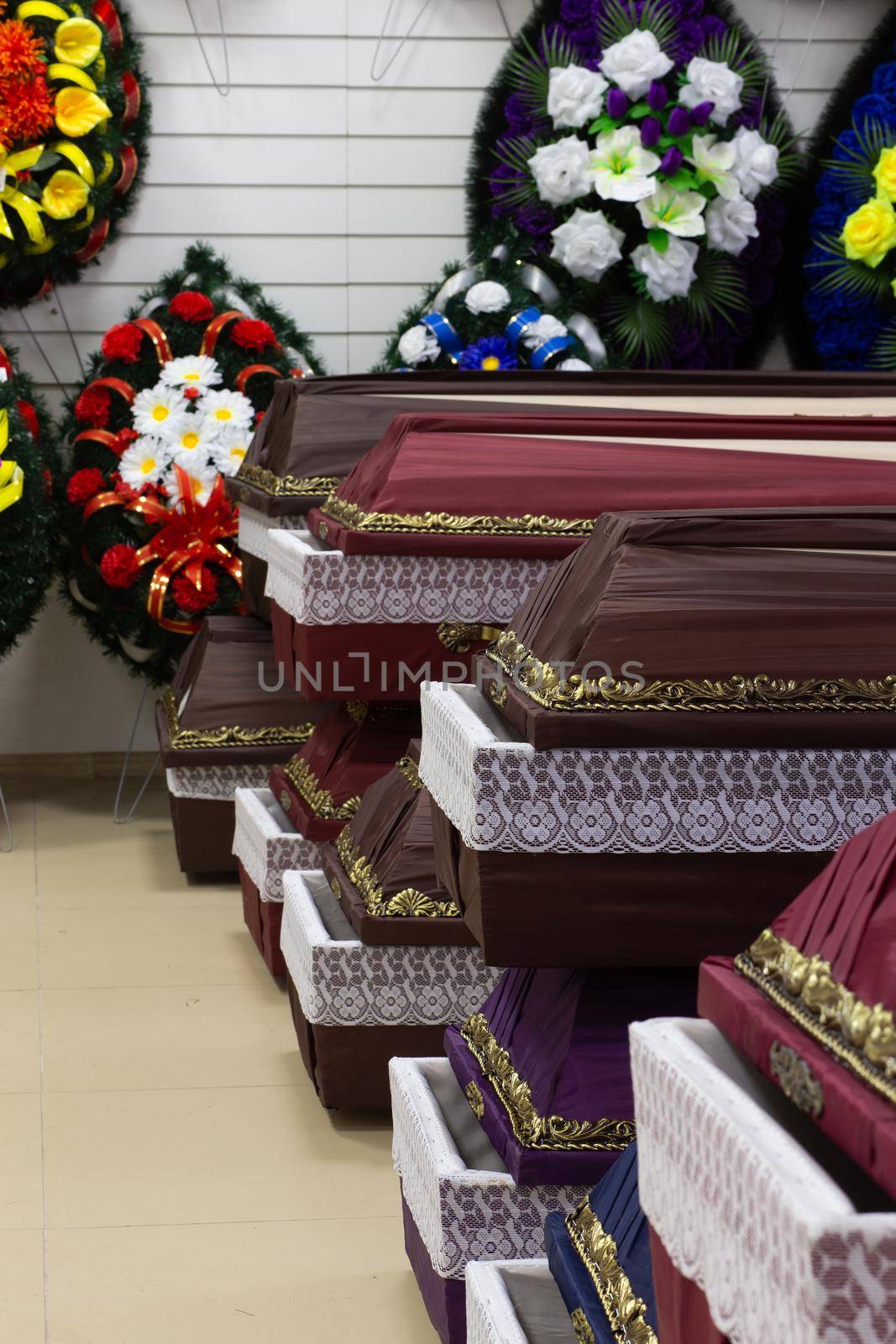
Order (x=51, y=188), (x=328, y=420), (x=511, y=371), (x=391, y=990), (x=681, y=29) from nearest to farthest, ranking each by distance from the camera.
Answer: (x=391, y=990)
(x=328, y=420)
(x=511, y=371)
(x=51, y=188)
(x=681, y=29)

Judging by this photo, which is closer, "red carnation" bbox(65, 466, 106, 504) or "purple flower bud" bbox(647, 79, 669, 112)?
"red carnation" bbox(65, 466, 106, 504)

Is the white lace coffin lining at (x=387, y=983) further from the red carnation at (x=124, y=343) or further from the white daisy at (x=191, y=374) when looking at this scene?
the red carnation at (x=124, y=343)

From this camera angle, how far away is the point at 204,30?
14.5 feet

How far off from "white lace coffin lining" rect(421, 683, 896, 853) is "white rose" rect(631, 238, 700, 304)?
10.0 feet

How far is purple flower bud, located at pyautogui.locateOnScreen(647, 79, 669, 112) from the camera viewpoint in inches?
167

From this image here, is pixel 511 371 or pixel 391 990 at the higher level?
pixel 511 371

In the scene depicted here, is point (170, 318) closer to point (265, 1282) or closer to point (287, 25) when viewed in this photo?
point (287, 25)

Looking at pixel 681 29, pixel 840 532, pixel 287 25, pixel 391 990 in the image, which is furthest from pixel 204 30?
pixel 840 532

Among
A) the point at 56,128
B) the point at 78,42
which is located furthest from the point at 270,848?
the point at 78,42

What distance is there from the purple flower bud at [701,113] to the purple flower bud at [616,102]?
18 centimetres

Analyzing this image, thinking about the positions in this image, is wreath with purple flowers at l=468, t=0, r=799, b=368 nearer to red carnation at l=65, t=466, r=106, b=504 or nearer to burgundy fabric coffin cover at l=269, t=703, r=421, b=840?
red carnation at l=65, t=466, r=106, b=504

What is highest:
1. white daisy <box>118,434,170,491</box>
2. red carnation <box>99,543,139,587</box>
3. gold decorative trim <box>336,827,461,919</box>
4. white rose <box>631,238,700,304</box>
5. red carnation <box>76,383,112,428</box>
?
white rose <box>631,238,700,304</box>

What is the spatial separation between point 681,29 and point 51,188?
177 cm

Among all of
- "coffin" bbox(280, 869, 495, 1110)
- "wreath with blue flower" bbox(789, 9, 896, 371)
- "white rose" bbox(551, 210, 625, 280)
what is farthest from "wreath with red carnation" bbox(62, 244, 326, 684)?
"coffin" bbox(280, 869, 495, 1110)
